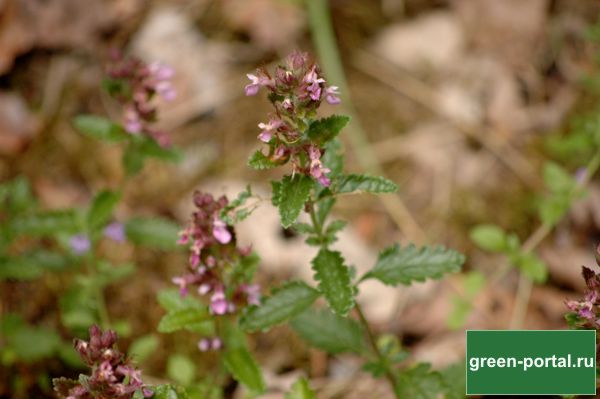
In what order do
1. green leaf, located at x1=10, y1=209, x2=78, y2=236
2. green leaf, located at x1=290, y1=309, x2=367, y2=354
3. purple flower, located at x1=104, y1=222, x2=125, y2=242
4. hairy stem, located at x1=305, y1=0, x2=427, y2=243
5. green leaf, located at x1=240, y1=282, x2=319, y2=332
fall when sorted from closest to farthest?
green leaf, located at x1=240, y1=282, x2=319, y2=332 < green leaf, located at x1=290, y1=309, x2=367, y2=354 < green leaf, located at x1=10, y1=209, x2=78, y2=236 < purple flower, located at x1=104, y1=222, x2=125, y2=242 < hairy stem, located at x1=305, y1=0, x2=427, y2=243

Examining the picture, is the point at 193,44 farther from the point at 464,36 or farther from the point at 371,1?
the point at 464,36

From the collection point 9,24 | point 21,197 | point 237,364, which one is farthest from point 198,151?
point 237,364

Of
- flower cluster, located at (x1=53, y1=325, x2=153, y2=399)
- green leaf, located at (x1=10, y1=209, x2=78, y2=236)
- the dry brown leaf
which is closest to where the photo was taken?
flower cluster, located at (x1=53, y1=325, x2=153, y2=399)

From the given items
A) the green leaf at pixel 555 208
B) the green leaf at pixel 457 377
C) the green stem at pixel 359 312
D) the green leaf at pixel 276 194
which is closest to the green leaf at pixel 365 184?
the green stem at pixel 359 312

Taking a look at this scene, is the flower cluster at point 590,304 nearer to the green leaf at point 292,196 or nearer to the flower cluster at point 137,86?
the green leaf at point 292,196

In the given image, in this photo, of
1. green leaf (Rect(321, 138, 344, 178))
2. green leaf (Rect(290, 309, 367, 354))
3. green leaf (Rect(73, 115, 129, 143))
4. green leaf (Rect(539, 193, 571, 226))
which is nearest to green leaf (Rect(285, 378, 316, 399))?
green leaf (Rect(290, 309, 367, 354))

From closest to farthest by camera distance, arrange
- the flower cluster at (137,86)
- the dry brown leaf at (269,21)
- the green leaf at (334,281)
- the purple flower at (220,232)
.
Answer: the green leaf at (334,281) → the purple flower at (220,232) → the flower cluster at (137,86) → the dry brown leaf at (269,21)

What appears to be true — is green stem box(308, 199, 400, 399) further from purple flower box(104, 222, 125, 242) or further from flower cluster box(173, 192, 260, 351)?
purple flower box(104, 222, 125, 242)

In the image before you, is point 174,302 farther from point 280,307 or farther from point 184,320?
point 280,307
